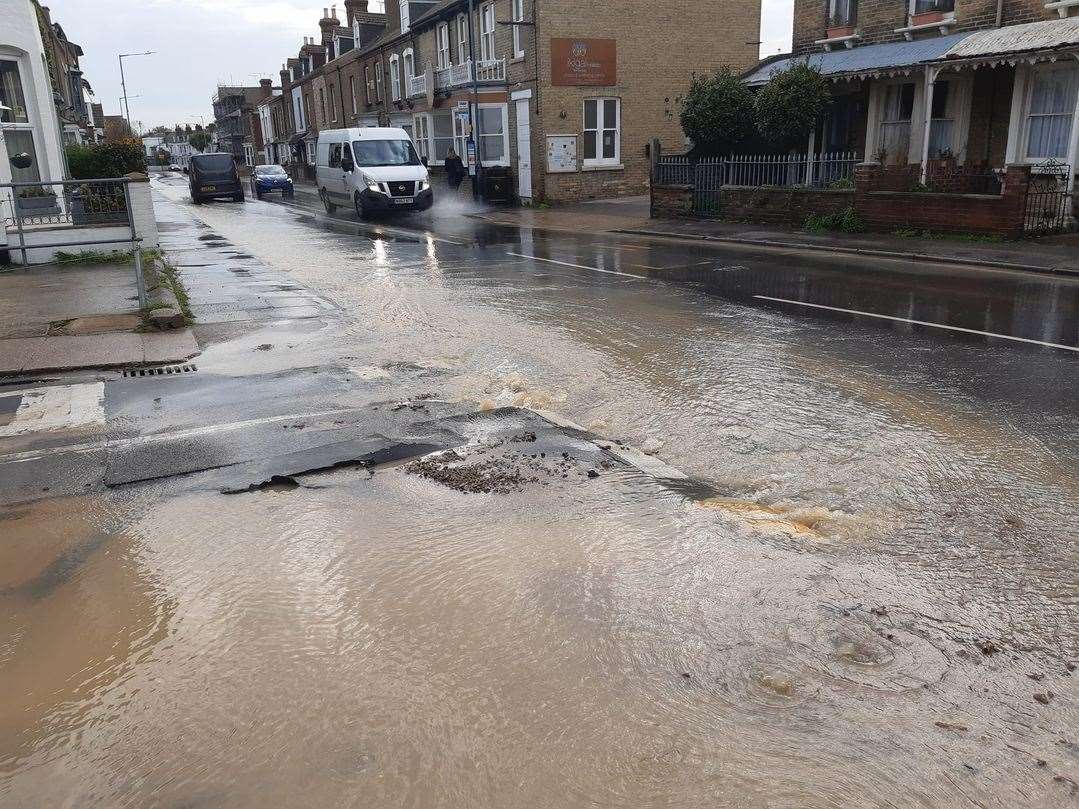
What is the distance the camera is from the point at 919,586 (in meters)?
4.04

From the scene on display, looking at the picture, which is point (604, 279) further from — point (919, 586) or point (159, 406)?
point (919, 586)

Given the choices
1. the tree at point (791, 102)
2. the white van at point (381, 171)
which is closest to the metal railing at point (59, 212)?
the white van at point (381, 171)

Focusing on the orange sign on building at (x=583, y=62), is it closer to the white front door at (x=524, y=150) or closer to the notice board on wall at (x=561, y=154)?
the white front door at (x=524, y=150)

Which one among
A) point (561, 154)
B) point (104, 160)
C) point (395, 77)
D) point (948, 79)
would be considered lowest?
point (561, 154)

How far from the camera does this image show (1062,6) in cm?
1722

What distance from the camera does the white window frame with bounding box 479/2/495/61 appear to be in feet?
110

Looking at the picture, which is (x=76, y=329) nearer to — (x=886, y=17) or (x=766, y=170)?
(x=766, y=170)

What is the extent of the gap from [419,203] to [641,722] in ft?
84.1

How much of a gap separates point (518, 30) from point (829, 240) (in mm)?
17978

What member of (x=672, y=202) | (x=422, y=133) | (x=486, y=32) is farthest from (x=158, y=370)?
(x=422, y=133)

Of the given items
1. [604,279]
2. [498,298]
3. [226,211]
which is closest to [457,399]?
[498,298]

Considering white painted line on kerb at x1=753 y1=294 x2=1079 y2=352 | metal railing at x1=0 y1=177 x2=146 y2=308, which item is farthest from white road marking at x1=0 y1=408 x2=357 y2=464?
metal railing at x1=0 y1=177 x2=146 y2=308

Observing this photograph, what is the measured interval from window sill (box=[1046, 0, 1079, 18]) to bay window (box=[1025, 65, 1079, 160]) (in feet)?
3.29

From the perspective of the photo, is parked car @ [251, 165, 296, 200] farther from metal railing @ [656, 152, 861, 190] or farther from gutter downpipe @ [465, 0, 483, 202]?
metal railing @ [656, 152, 861, 190]
